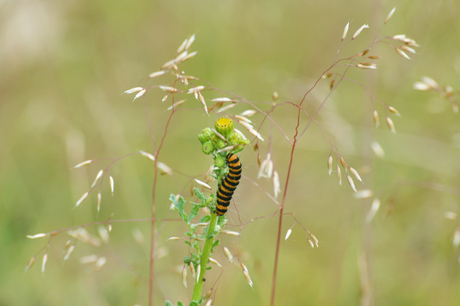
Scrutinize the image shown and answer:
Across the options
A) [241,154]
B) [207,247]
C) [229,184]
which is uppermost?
[229,184]

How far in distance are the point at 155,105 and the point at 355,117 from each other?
3248 millimetres

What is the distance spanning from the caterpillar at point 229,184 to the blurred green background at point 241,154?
213cm

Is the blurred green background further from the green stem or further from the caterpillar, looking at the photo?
the caterpillar

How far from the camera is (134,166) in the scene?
4949mm

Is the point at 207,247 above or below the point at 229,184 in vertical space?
below

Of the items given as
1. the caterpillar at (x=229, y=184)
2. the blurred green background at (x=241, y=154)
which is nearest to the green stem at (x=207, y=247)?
the caterpillar at (x=229, y=184)

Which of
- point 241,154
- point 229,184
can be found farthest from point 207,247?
point 241,154

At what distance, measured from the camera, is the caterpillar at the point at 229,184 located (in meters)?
1.48

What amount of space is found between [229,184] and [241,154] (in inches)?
134

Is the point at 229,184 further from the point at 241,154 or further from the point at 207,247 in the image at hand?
the point at 241,154

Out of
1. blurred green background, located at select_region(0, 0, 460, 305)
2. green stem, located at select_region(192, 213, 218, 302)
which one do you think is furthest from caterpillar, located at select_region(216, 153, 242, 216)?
blurred green background, located at select_region(0, 0, 460, 305)

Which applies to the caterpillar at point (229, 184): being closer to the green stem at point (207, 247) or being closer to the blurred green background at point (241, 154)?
the green stem at point (207, 247)

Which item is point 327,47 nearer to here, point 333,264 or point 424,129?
point 424,129

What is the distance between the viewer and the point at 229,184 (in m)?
1.49
